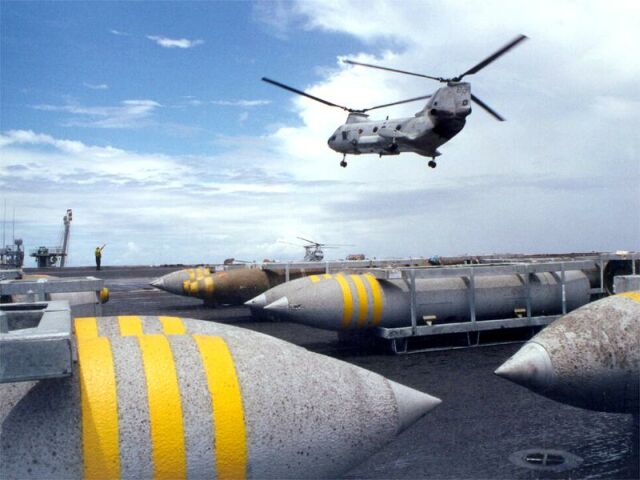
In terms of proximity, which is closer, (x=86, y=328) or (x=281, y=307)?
(x=86, y=328)

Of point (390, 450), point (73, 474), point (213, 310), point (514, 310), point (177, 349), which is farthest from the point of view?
point (213, 310)

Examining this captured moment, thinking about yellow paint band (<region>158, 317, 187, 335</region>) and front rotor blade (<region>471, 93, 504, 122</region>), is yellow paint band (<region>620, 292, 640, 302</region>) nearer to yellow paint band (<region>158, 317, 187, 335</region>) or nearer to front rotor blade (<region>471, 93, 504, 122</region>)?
yellow paint band (<region>158, 317, 187, 335</region>)

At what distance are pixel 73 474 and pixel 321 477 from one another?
121cm

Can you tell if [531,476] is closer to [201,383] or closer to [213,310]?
[201,383]

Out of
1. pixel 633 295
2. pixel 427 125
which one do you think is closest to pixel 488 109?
pixel 427 125

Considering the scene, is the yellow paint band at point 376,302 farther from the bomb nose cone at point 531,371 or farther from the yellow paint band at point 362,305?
the bomb nose cone at point 531,371

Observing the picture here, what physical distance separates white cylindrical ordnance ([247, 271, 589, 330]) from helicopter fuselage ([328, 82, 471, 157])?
13.1 meters

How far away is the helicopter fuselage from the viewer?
78.7ft

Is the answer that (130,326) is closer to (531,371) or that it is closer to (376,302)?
(531,371)

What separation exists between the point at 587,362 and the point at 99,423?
3653 mm

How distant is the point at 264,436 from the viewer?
2752mm

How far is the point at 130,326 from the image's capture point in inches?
146

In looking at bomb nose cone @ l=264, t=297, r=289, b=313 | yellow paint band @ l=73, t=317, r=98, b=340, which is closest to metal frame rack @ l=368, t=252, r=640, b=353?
bomb nose cone @ l=264, t=297, r=289, b=313

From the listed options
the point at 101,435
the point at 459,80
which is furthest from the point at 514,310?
the point at 459,80
